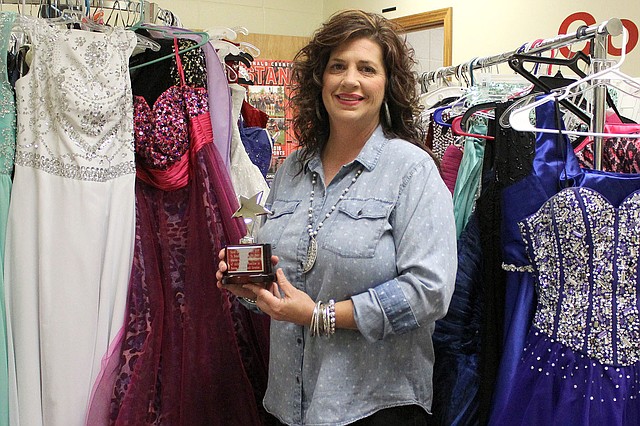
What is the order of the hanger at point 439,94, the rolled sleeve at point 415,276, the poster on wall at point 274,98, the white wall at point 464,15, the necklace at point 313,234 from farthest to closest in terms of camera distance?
the poster on wall at point 274,98, the white wall at point 464,15, the hanger at point 439,94, the necklace at point 313,234, the rolled sleeve at point 415,276

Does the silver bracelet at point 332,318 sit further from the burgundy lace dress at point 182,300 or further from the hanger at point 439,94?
the hanger at point 439,94

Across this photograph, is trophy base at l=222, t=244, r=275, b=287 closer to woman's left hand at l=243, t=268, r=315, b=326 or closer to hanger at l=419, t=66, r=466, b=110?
woman's left hand at l=243, t=268, r=315, b=326

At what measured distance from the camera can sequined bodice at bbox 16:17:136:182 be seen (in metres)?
1.60

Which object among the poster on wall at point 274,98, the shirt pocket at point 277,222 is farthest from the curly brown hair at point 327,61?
the poster on wall at point 274,98

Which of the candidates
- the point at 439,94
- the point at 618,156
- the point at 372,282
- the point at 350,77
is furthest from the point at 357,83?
the point at 439,94

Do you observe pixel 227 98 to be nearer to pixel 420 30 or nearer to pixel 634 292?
pixel 634 292

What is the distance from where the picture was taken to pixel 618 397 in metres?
1.35

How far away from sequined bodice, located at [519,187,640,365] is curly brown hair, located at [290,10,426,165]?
1.13 ft

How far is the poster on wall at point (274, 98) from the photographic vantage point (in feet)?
13.1

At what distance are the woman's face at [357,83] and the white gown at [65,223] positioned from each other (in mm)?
544

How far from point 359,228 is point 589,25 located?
2.08 meters

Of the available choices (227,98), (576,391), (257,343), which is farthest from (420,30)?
(576,391)

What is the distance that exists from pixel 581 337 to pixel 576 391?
0.35 feet

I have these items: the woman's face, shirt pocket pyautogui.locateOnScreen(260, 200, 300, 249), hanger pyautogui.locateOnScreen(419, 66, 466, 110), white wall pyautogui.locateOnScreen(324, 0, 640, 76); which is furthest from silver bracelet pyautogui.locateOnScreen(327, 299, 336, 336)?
white wall pyautogui.locateOnScreen(324, 0, 640, 76)
